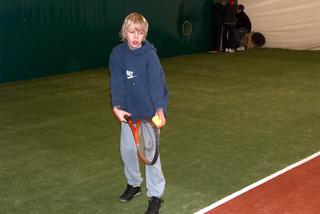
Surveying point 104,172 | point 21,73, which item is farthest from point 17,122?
point 21,73

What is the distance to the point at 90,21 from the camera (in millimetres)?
10078

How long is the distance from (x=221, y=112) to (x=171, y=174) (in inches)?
91.6

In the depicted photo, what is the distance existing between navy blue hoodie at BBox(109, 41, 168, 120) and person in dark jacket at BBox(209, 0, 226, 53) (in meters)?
9.79

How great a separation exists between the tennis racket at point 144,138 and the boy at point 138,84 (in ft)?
0.24

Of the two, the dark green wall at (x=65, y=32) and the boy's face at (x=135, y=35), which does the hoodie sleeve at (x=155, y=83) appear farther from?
the dark green wall at (x=65, y=32)

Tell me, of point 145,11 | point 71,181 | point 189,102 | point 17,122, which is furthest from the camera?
point 145,11

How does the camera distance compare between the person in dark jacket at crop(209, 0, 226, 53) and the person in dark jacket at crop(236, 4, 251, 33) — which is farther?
the person in dark jacket at crop(236, 4, 251, 33)

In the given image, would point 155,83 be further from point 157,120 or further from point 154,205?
point 154,205

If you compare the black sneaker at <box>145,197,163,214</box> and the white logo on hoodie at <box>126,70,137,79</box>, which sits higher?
the white logo on hoodie at <box>126,70,137,79</box>

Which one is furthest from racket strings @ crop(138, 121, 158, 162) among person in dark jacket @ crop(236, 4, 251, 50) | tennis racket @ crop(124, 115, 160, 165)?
person in dark jacket @ crop(236, 4, 251, 50)

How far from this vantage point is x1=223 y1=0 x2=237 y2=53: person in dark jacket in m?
12.8

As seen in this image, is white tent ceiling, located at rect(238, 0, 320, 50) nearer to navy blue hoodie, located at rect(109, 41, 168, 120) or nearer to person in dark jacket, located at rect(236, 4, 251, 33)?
person in dark jacket, located at rect(236, 4, 251, 33)

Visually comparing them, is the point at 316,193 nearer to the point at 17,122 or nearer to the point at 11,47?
the point at 17,122

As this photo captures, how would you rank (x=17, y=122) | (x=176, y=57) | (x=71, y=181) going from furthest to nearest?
1. (x=176, y=57)
2. (x=17, y=122)
3. (x=71, y=181)
